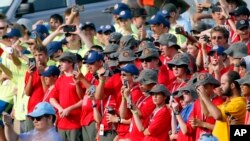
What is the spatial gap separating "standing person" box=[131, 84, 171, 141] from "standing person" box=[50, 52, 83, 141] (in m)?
2.77

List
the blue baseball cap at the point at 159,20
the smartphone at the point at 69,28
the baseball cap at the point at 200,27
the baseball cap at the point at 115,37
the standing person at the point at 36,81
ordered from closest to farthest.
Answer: the blue baseball cap at the point at 159,20, the baseball cap at the point at 115,37, the baseball cap at the point at 200,27, the standing person at the point at 36,81, the smartphone at the point at 69,28

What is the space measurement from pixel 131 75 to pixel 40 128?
6.60ft

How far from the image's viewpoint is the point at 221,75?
1833 cm

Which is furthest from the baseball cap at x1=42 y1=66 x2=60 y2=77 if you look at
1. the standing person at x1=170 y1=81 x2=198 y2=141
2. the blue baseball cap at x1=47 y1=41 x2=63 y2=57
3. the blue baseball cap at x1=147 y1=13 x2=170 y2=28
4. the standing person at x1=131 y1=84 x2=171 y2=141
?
the standing person at x1=170 y1=81 x2=198 y2=141

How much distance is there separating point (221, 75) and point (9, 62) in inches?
227

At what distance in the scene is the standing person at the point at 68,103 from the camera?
20922 mm

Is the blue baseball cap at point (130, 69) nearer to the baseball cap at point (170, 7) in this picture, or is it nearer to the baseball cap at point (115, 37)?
the baseball cap at point (115, 37)

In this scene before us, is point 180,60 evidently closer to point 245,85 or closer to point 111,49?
point 245,85

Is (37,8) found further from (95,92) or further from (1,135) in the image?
(1,135)

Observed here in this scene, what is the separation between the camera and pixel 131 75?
19031 millimetres

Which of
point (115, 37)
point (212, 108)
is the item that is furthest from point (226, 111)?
point (115, 37)

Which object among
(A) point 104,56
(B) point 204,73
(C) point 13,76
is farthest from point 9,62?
(B) point 204,73

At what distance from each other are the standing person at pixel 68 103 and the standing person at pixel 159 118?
9.09ft

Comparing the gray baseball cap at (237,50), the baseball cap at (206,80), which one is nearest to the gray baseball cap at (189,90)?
the baseball cap at (206,80)
